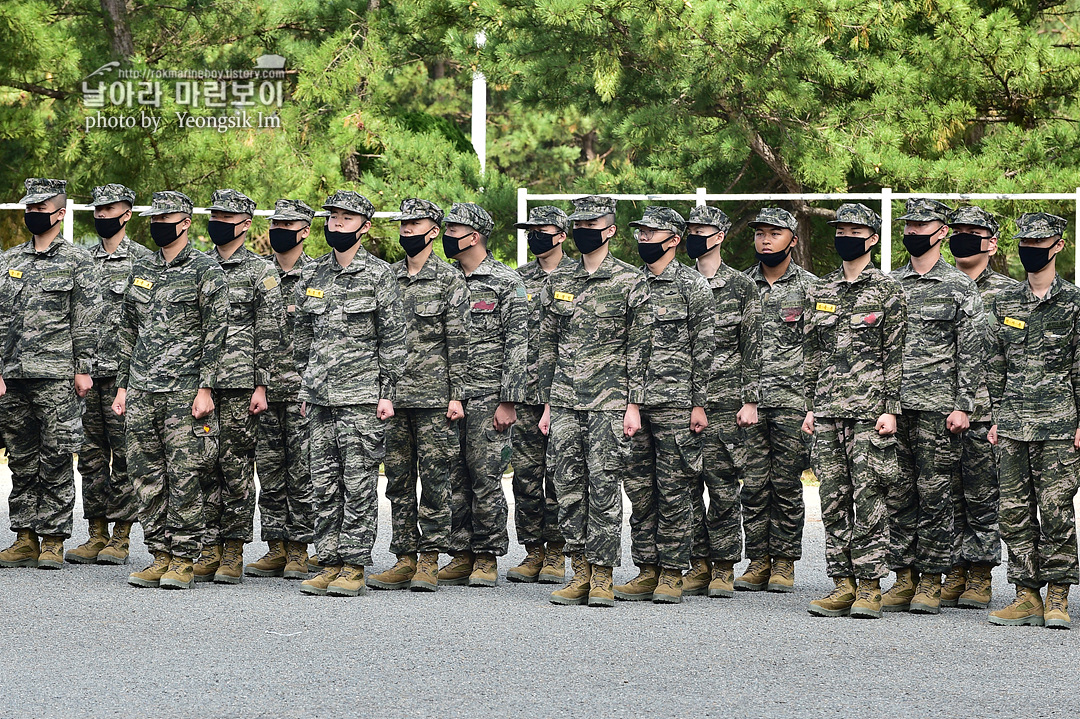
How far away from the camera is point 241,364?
915cm

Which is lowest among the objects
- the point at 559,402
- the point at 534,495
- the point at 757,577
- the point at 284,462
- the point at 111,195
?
the point at 757,577

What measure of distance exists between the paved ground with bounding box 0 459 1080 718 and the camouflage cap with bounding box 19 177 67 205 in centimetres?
236

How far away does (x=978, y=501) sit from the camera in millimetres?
8695

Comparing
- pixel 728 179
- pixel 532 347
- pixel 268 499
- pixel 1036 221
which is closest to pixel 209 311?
pixel 268 499

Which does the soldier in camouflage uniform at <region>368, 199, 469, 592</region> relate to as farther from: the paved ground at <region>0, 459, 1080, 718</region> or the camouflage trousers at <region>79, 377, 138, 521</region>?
the camouflage trousers at <region>79, 377, 138, 521</region>

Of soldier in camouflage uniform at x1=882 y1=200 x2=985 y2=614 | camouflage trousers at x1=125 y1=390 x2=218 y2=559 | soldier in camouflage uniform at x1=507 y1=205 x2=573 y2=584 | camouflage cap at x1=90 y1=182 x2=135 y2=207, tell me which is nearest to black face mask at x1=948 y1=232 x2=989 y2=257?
soldier in camouflage uniform at x1=882 y1=200 x2=985 y2=614

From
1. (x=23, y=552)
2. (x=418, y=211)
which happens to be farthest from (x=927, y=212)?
(x=23, y=552)

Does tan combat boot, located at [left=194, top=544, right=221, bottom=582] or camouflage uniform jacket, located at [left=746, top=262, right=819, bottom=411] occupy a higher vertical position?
camouflage uniform jacket, located at [left=746, top=262, right=819, bottom=411]

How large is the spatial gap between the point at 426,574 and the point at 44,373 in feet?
8.83

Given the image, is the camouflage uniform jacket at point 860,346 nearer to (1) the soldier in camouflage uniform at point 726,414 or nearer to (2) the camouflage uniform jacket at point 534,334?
(1) the soldier in camouflage uniform at point 726,414

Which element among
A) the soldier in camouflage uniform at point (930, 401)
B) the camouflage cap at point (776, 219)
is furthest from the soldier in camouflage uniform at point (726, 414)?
the soldier in camouflage uniform at point (930, 401)

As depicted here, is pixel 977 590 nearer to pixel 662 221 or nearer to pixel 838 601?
pixel 838 601

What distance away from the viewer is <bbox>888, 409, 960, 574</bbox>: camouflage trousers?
28.0 feet

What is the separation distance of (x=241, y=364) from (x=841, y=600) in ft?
12.2
